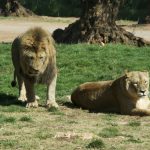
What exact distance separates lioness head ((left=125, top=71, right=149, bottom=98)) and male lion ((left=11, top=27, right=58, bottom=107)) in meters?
1.34

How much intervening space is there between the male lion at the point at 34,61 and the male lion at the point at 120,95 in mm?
524

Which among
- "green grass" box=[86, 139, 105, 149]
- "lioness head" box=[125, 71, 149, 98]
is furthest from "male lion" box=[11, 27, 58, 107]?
"green grass" box=[86, 139, 105, 149]

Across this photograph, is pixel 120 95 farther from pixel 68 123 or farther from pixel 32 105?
pixel 32 105

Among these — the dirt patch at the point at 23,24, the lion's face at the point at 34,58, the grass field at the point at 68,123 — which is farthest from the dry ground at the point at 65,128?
the dirt patch at the point at 23,24

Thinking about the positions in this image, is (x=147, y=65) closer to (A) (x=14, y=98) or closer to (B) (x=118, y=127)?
(A) (x=14, y=98)

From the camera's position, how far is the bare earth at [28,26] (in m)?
23.5

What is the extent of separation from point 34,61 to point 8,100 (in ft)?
5.09

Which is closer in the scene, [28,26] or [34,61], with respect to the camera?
[34,61]

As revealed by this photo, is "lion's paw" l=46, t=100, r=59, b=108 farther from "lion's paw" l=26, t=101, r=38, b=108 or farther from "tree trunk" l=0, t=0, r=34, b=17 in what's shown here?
"tree trunk" l=0, t=0, r=34, b=17

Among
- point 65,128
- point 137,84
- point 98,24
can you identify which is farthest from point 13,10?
point 65,128

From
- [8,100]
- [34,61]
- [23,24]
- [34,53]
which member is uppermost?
[34,53]

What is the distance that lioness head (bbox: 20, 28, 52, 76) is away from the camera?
9.30 metres

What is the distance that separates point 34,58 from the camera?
9.27m

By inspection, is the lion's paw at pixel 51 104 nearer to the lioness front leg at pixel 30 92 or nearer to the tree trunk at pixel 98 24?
the lioness front leg at pixel 30 92
